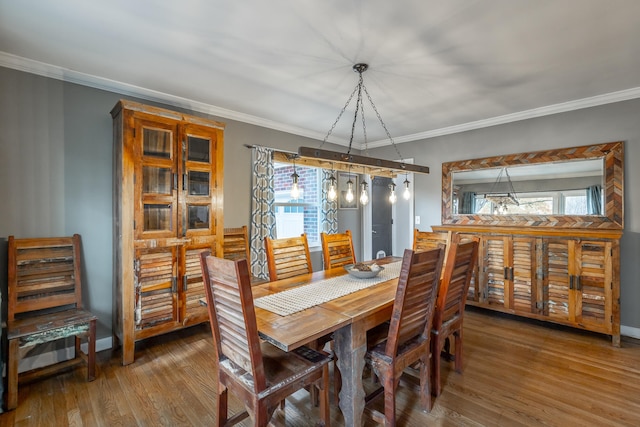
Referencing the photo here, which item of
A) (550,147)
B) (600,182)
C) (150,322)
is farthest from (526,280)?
(150,322)

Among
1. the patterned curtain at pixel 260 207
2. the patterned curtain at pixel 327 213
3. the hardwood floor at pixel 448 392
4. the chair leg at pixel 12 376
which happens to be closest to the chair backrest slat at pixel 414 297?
the hardwood floor at pixel 448 392

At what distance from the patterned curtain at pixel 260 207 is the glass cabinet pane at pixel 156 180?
120 cm

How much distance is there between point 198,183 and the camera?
304cm

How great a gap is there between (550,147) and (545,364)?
244cm

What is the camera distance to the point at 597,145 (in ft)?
10.8

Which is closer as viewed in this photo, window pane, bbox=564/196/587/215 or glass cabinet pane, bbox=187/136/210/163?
glass cabinet pane, bbox=187/136/210/163

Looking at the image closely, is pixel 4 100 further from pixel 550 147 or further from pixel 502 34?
pixel 550 147

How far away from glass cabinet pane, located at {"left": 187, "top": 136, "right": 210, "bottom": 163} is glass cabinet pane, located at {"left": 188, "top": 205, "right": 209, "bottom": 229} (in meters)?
0.48

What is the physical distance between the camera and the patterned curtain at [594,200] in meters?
3.31

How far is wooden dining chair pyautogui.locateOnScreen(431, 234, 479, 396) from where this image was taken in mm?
2068

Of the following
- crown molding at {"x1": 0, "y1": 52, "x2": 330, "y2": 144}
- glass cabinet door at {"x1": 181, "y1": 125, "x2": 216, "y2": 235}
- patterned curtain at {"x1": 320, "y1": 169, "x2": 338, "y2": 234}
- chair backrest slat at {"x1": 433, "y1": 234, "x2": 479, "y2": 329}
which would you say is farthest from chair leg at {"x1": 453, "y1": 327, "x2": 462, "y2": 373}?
crown molding at {"x1": 0, "y1": 52, "x2": 330, "y2": 144}

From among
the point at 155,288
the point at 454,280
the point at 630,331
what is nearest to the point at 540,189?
the point at 630,331

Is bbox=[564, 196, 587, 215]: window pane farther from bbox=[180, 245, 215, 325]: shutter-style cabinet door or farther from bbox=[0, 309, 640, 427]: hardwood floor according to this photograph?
bbox=[180, 245, 215, 325]: shutter-style cabinet door

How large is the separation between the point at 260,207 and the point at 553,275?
3.42m
